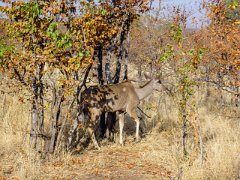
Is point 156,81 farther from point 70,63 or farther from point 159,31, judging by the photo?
point 159,31

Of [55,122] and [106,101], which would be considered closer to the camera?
[55,122]

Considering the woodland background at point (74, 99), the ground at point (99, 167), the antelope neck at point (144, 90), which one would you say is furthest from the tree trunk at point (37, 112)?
the antelope neck at point (144, 90)

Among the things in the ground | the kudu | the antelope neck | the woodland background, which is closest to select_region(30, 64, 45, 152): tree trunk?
the woodland background

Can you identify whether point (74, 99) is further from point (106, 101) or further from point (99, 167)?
point (106, 101)

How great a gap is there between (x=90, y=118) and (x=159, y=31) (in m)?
11.0

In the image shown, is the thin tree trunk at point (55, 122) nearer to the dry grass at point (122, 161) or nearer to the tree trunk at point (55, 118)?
the tree trunk at point (55, 118)

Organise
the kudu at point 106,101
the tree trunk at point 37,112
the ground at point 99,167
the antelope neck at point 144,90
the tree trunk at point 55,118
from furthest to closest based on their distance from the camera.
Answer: the antelope neck at point 144,90, the kudu at point 106,101, the tree trunk at point 55,118, the tree trunk at point 37,112, the ground at point 99,167

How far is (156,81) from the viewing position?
1439 centimetres

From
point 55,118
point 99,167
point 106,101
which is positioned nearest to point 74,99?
point 55,118

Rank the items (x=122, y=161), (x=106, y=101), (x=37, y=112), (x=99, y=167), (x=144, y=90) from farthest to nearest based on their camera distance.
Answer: (x=144, y=90) → (x=106, y=101) → (x=122, y=161) → (x=37, y=112) → (x=99, y=167)

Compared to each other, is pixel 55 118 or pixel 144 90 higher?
pixel 144 90

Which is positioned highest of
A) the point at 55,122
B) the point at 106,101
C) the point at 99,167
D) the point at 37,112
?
the point at 106,101

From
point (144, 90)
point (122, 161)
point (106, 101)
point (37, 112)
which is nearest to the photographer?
point (37, 112)

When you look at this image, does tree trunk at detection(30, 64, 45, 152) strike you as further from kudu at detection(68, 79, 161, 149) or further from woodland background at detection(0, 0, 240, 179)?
kudu at detection(68, 79, 161, 149)
